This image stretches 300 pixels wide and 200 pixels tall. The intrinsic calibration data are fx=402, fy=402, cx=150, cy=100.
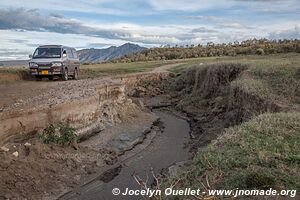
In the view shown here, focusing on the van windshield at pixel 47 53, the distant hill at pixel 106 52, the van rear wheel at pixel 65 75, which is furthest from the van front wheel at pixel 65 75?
the distant hill at pixel 106 52

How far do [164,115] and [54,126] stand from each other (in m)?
10.4

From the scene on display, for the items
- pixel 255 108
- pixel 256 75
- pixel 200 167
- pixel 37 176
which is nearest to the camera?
pixel 200 167

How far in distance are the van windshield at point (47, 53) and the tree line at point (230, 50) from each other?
25021mm

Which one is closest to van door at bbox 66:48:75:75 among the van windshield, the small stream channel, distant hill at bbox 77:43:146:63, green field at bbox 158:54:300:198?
the van windshield

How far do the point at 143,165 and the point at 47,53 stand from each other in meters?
10.7

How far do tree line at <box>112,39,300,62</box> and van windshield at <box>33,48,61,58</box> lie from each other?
25021mm

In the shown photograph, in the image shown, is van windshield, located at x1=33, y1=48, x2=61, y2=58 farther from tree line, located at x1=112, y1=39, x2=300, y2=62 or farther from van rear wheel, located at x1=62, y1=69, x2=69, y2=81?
tree line, located at x1=112, y1=39, x2=300, y2=62

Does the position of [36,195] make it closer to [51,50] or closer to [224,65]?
[51,50]

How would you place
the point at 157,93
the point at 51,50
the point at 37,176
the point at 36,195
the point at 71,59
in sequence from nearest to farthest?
the point at 36,195 < the point at 37,176 < the point at 51,50 < the point at 71,59 < the point at 157,93

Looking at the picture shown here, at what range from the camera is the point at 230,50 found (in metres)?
49.3

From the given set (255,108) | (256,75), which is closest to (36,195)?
(255,108)

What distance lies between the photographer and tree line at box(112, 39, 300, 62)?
135 ft

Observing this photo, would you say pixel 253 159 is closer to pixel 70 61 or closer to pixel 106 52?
pixel 70 61

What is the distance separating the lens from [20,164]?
11430 millimetres
